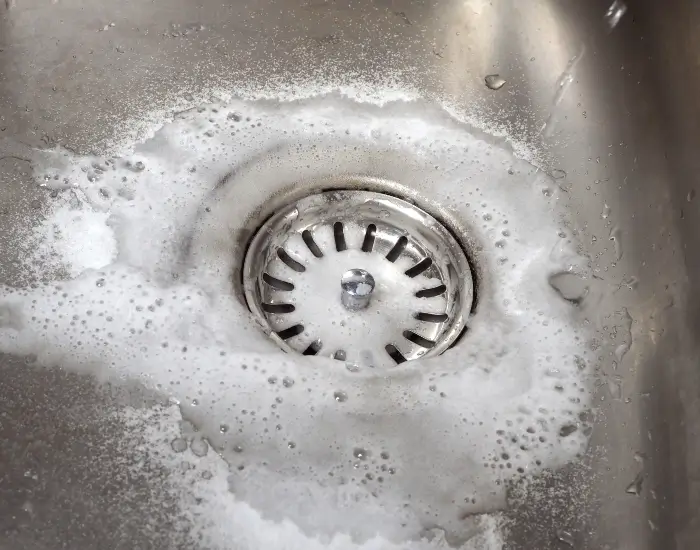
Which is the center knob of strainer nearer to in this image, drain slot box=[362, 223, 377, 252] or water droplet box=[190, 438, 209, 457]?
drain slot box=[362, 223, 377, 252]

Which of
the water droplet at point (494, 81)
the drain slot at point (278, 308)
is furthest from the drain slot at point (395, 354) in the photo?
the water droplet at point (494, 81)

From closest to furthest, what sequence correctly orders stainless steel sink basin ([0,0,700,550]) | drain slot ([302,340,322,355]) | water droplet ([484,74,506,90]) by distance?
stainless steel sink basin ([0,0,700,550])
drain slot ([302,340,322,355])
water droplet ([484,74,506,90])

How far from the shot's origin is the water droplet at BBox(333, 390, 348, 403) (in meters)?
0.63

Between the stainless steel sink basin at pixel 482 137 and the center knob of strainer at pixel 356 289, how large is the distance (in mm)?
124

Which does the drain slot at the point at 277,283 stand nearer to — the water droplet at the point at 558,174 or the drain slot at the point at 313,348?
the drain slot at the point at 313,348

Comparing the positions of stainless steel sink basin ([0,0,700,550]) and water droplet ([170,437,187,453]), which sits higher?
stainless steel sink basin ([0,0,700,550])

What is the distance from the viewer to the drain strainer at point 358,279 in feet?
2.36

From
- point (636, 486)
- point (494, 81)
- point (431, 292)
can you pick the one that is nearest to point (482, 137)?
point (494, 81)

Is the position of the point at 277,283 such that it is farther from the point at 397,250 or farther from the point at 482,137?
the point at 482,137

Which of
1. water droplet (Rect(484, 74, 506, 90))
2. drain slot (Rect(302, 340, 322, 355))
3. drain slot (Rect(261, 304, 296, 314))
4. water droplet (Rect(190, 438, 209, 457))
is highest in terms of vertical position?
water droplet (Rect(484, 74, 506, 90))

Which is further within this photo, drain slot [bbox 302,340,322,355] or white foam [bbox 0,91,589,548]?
drain slot [bbox 302,340,322,355]

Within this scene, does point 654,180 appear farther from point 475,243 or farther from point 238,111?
point 238,111

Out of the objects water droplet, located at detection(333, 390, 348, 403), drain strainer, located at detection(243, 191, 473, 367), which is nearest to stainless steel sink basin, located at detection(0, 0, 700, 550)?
water droplet, located at detection(333, 390, 348, 403)

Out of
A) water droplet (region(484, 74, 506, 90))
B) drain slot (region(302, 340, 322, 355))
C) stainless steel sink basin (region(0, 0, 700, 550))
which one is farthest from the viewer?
water droplet (region(484, 74, 506, 90))
